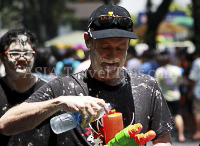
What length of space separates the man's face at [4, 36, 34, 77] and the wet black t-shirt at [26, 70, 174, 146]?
1.16 meters

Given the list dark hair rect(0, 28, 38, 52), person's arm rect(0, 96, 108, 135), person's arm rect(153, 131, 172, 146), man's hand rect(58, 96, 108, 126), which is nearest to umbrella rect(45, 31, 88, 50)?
dark hair rect(0, 28, 38, 52)

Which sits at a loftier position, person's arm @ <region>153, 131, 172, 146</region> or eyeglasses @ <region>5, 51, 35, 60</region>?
eyeglasses @ <region>5, 51, 35, 60</region>

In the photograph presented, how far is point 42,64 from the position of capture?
521 centimetres

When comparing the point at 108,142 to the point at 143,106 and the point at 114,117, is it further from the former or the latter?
the point at 143,106

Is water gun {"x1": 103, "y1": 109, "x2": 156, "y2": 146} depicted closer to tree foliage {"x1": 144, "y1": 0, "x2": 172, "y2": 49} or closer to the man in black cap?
the man in black cap

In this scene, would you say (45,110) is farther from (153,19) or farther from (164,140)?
(153,19)

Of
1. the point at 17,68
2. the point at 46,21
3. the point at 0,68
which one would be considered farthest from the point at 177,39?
the point at 17,68

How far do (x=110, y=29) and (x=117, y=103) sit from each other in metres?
0.47

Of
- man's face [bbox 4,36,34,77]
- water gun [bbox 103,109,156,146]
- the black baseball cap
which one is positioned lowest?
water gun [bbox 103,109,156,146]

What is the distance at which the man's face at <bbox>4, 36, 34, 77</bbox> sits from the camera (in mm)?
3221

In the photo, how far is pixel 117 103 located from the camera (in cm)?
212

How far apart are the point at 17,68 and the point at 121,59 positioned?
1.43 meters

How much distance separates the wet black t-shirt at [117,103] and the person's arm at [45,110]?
17 cm

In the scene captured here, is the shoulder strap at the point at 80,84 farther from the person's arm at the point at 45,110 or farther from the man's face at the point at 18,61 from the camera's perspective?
the man's face at the point at 18,61
